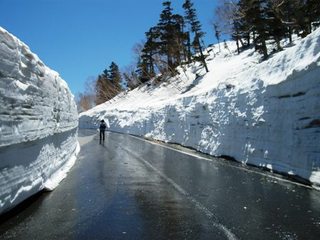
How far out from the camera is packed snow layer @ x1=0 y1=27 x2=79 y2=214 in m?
6.81

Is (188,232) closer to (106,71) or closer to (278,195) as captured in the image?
(278,195)

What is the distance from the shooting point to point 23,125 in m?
7.80

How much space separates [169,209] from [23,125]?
329 cm

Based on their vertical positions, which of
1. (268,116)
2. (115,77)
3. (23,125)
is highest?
(115,77)

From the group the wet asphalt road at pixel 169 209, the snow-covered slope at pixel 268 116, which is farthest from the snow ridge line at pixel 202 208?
the snow-covered slope at pixel 268 116

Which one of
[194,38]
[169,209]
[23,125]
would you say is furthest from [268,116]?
[194,38]

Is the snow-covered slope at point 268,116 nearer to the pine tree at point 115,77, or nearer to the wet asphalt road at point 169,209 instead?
the wet asphalt road at point 169,209

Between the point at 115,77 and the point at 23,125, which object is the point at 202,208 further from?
the point at 115,77

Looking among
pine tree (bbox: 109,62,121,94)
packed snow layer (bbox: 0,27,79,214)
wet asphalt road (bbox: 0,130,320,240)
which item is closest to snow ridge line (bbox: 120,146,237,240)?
wet asphalt road (bbox: 0,130,320,240)

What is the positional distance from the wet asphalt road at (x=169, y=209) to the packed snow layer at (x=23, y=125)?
16.5 inches

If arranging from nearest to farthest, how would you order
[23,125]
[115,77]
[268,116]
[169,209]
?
[169,209] < [23,125] < [268,116] < [115,77]

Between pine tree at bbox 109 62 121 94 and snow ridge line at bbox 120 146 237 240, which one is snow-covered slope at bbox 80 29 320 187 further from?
pine tree at bbox 109 62 121 94

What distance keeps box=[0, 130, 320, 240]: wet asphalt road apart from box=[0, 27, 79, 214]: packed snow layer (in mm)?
419

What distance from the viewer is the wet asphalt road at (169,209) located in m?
5.78
